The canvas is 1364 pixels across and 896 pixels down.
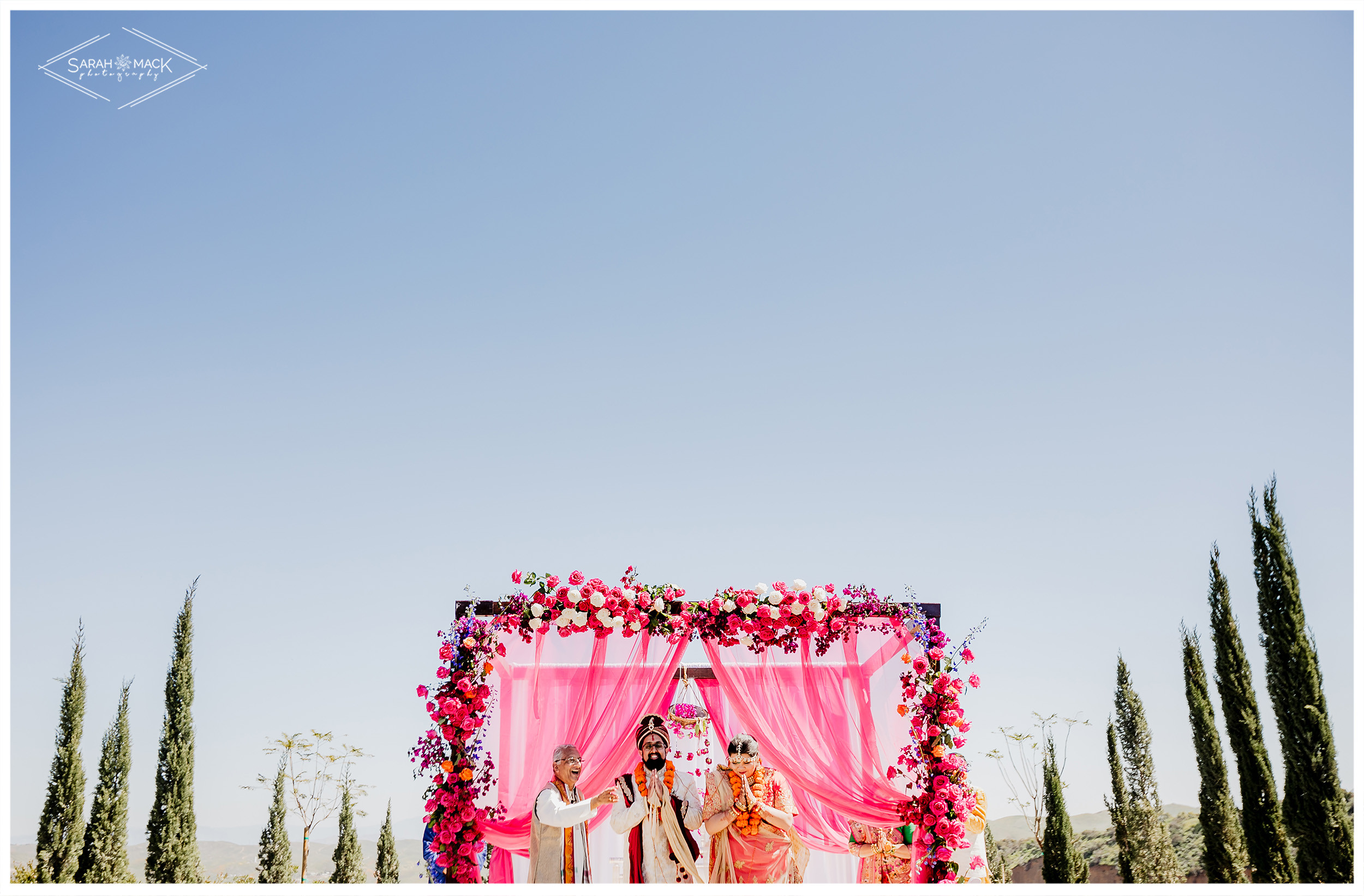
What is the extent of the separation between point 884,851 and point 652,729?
2269 mm

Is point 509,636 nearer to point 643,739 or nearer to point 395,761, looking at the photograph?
point 643,739

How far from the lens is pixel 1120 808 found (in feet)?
49.1

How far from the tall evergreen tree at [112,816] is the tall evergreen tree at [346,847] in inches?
112

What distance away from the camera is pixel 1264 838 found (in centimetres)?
1195

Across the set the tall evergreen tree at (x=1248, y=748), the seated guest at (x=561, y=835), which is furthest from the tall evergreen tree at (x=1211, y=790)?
the seated guest at (x=561, y=835)

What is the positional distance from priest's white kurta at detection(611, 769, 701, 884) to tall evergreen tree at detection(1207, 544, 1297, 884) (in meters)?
9.33

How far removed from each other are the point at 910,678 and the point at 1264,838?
26.3 ft

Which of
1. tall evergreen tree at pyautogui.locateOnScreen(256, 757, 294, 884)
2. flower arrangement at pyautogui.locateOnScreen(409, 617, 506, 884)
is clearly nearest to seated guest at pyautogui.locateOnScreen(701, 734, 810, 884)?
flower arrangement at pyautogui.locateOnScreen(409, 617, 506, 884)

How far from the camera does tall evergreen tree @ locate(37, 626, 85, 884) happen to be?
12.3 meters

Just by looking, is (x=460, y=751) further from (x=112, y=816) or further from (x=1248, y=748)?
(x=1248, y=748)

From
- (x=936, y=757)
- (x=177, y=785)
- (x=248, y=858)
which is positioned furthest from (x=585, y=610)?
(x=248, y=858)

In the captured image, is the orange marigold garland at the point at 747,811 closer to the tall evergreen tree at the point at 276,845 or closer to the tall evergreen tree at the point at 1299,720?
the tall evergreen tree at the point at 1299,720

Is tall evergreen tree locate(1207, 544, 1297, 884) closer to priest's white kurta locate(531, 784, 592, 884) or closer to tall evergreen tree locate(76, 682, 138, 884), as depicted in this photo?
priest's white kurta locate(531, 784, 592, 884)
